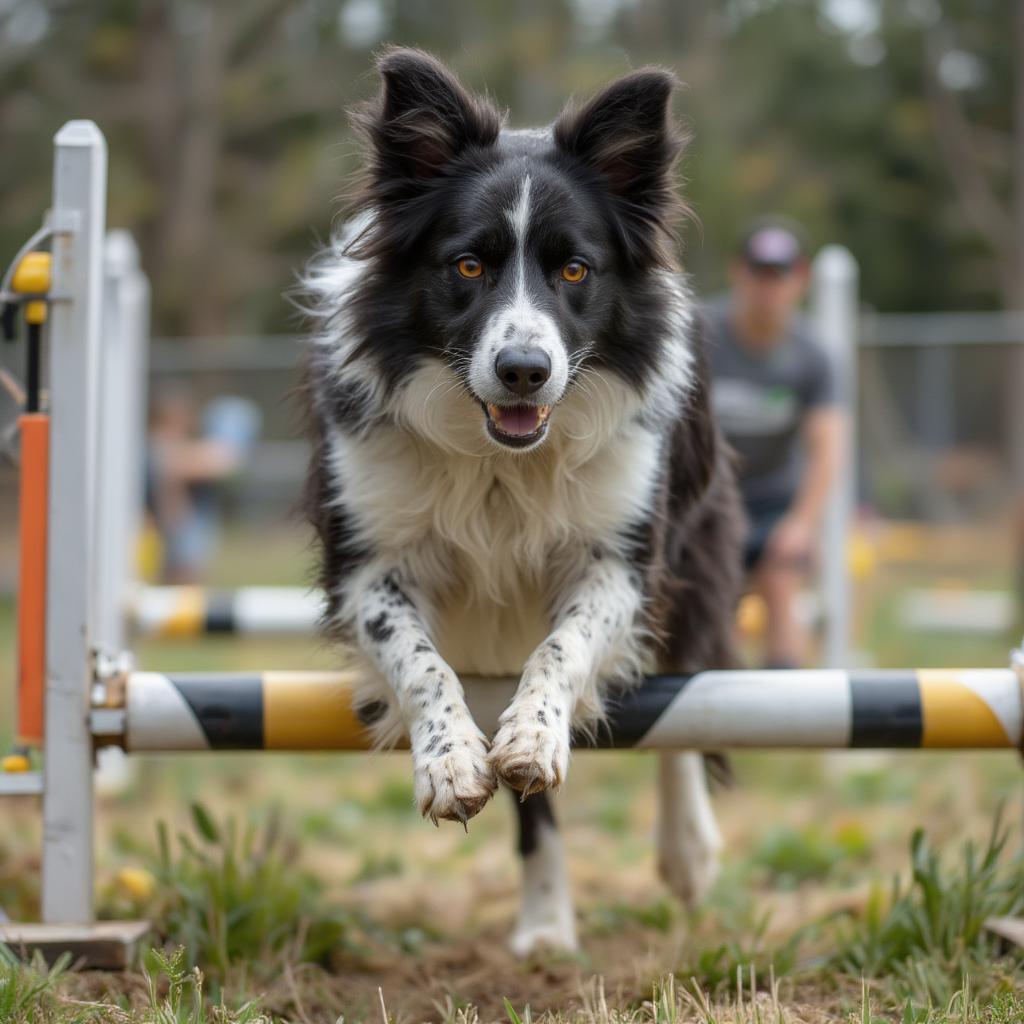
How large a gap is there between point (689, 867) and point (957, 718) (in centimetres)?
131

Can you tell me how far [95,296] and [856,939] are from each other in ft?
7.79

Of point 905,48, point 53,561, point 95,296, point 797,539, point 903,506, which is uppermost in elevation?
point 905,48

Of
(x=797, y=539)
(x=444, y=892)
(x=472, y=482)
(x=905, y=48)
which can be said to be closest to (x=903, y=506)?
(x=797, y=539)

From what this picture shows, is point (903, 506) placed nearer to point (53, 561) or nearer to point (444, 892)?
point (444, 892)

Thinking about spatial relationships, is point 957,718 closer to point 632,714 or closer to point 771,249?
point 632,714

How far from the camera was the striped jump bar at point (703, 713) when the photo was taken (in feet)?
10.6

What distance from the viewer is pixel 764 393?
6.36 m

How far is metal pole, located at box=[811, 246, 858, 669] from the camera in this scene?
6562 mm

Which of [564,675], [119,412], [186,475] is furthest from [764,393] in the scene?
[186,475]

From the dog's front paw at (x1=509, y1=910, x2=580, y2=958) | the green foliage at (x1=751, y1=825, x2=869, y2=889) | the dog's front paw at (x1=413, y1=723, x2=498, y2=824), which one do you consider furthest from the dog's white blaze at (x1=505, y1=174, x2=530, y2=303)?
the green foliage at (x1=751, y1=825, x2=869, y2=889)

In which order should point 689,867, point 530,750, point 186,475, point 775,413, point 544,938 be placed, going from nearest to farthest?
point 530,750, point 544,938, point 689,867, point 775,413, point 186,475

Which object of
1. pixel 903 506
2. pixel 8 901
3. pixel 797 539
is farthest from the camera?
pixel 903 506

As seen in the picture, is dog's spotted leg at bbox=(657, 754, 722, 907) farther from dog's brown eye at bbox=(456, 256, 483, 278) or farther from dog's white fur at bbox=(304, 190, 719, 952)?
dog's brown eye at bbox=(456, 256, 483, 278)

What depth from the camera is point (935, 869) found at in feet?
11.4
